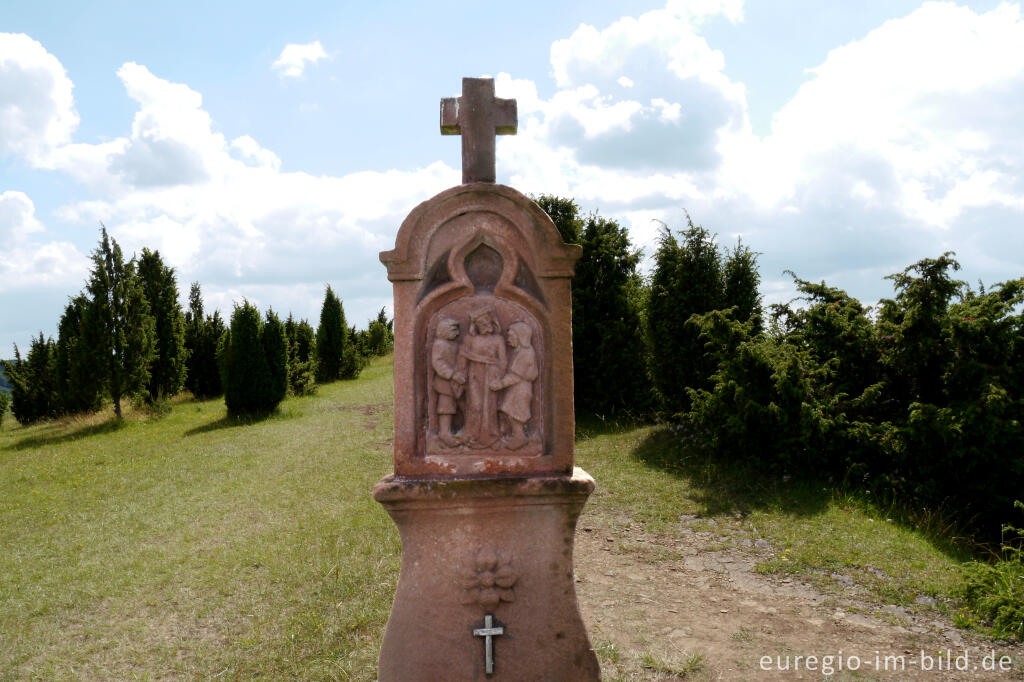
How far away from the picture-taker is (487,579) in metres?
3.37

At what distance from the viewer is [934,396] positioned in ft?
23.7

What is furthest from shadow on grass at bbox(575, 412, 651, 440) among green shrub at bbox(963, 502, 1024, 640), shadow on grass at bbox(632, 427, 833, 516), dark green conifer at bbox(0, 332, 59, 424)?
dark green conifer at bbox(0, 332, 59, 424)

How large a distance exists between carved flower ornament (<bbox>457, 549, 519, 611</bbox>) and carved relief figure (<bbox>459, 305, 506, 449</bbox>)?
0.60 meters

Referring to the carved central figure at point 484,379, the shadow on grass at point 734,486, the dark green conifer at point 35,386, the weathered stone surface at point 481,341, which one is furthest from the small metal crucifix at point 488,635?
the dark green conifer at point 35,386

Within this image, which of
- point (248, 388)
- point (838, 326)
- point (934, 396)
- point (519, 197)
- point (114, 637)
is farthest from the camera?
point (248, 388)

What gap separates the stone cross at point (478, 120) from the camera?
358 cm

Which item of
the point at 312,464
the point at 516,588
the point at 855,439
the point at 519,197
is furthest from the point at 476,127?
the point at 312,464

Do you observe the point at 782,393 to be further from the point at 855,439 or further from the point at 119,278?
the point at 119,278

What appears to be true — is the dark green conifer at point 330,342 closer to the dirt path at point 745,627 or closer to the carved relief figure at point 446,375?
the dirt path at point 745,627

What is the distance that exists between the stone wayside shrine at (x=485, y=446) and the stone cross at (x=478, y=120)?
20 cm

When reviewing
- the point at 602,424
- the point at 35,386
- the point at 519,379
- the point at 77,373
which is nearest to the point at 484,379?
the point at 519,379

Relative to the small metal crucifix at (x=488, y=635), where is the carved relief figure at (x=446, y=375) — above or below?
above

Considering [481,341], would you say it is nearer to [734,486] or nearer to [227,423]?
[734,486]

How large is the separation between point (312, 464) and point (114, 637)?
201 inches
